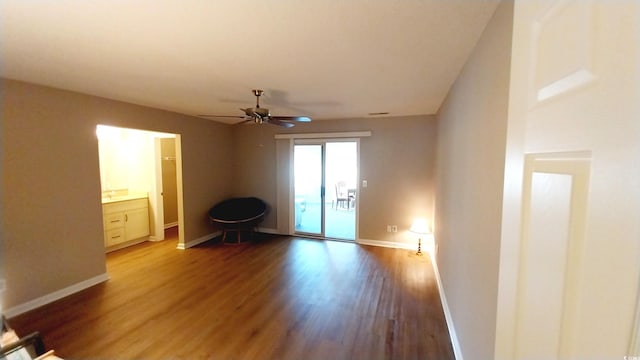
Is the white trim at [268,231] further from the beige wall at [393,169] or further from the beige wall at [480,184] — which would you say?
the beige wall at [480,184]

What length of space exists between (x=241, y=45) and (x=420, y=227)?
3845mm

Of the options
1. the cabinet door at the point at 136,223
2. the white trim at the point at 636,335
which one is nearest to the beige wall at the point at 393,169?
the cabinet door at the point at 136,223

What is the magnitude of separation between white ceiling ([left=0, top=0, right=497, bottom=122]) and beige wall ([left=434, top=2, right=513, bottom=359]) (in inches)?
9.3

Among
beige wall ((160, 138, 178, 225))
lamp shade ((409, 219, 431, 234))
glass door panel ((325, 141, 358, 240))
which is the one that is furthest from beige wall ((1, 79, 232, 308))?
lamp shade ((409, 219, 431, 234))

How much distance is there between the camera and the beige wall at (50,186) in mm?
2631

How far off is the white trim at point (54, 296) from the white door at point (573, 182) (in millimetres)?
4186

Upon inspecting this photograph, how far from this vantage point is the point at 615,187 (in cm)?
39

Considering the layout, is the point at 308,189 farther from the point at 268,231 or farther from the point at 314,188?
the point at 268,231

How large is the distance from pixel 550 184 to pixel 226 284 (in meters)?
3.50

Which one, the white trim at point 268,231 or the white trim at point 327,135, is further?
the white trim at point 268,231

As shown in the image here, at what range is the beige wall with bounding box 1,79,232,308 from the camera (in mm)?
2631

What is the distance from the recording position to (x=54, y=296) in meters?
2.94

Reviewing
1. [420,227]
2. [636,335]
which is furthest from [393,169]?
[636,335]

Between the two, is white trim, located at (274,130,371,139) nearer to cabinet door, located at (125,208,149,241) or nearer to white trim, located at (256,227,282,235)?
white trim, located at (256,227,282,235)
